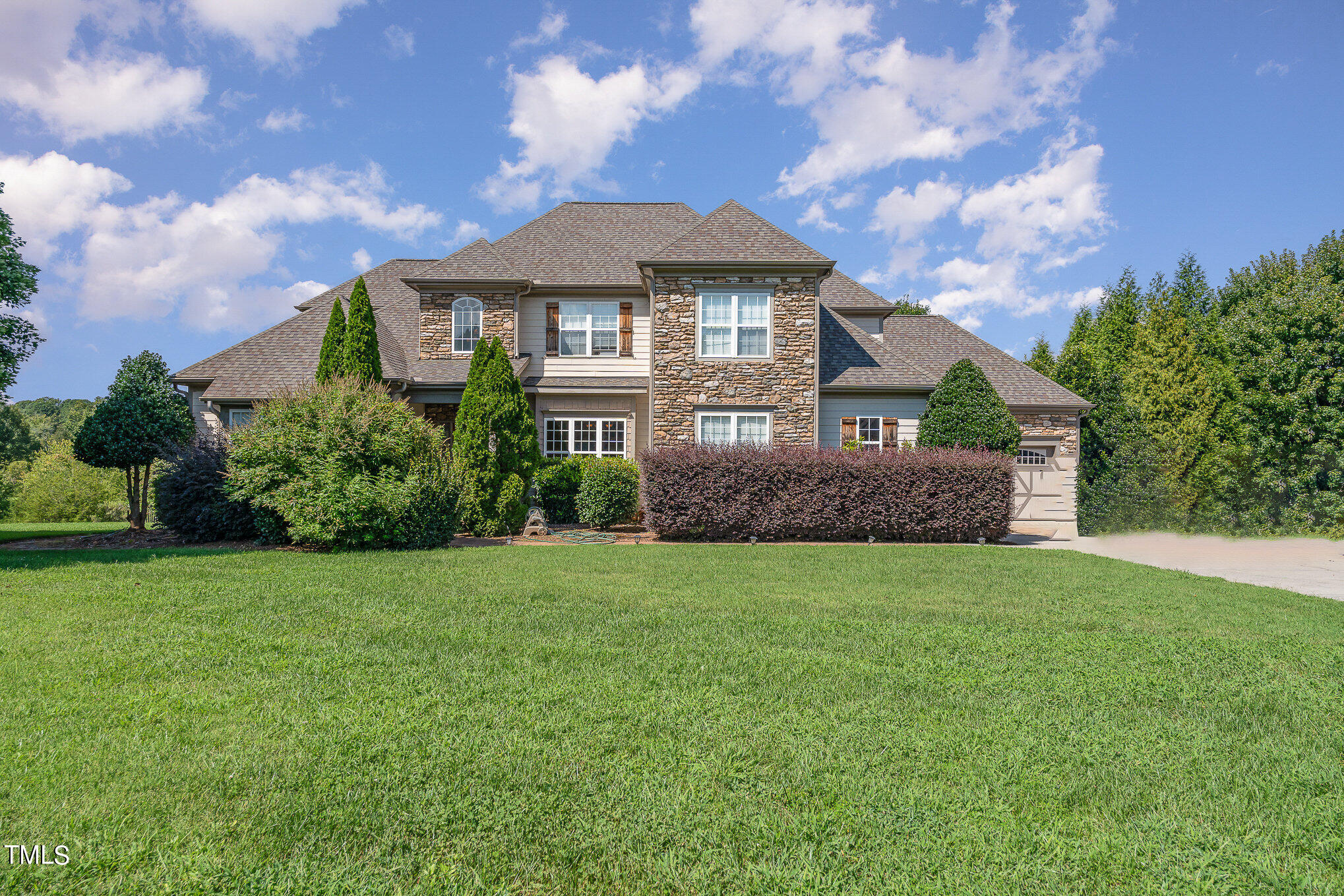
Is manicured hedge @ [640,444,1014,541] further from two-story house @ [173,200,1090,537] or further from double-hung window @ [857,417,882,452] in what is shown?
double-hung window @ [857,417,882,452]

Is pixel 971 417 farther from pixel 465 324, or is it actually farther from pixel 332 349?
pixel 332 349

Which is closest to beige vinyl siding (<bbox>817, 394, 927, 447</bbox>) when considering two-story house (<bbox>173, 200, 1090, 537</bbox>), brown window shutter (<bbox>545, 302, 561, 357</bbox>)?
two-story house (<bbox>173, 200, 1090, 537</bbox>)

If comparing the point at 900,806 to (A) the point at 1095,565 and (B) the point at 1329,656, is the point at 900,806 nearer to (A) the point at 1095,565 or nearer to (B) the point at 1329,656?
(B) the point at 1329,656

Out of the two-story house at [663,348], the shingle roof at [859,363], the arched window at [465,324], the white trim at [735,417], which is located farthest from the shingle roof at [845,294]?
the arched window at [465,324]

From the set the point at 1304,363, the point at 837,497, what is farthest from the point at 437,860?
the point at 1304,363

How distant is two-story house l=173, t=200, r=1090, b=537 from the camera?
17.1 metres

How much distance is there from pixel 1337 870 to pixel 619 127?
14.8 m

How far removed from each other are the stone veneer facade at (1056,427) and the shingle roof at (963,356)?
0.40 metres

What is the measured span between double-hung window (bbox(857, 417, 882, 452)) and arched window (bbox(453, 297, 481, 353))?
10.5 m

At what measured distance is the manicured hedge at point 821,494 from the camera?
13.8 m

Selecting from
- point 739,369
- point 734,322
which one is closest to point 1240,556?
point 739,369

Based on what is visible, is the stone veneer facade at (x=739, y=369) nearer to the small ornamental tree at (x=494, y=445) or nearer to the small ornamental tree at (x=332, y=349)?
the small ornamental tree at (x=494, y=445)

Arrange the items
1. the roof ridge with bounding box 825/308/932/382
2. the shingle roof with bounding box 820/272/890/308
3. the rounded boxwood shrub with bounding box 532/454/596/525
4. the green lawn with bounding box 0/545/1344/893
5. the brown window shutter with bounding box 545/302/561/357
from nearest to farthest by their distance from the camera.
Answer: the green lawn with bounding box 0/545/1344/893
the rounded boxwood shrub with bounding box 532/454/596/525
the brown window shutter with bounding box 545/302/561/357
the roof ridge with bounding box 825/308/932/382
the shingle roof with bounding box 820/272/890/308

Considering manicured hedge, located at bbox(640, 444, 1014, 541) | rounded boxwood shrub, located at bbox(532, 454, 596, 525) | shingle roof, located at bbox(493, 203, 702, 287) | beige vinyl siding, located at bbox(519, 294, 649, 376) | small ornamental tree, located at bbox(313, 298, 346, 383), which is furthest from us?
shingle roof, located at bbox(493, 203, 702, 287)
